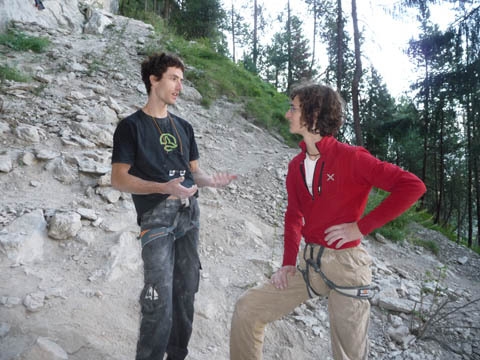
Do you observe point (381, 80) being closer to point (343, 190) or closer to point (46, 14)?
point (46, 14)

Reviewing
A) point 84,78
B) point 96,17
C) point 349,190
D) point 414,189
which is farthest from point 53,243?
point 96,17

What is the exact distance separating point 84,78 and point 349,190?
7.75 metres

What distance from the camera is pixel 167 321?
7.06 ft

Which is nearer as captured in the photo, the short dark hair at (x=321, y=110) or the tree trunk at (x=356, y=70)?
the short dark hair at (x=321, y=110)

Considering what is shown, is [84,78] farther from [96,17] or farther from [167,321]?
[167,321]

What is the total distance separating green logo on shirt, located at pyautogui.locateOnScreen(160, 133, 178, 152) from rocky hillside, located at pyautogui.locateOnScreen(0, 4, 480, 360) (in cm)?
Answer: 177

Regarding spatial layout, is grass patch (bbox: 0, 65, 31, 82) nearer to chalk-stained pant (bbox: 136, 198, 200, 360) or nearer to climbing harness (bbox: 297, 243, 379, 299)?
chalk-stained pant (bbox: 136, 198, 200, 360)

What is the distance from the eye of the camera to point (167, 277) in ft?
7.14

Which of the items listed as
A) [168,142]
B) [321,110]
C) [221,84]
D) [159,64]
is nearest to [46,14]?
[221,84]

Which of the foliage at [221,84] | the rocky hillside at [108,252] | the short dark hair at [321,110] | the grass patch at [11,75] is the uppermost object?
the foliage at [221,84]

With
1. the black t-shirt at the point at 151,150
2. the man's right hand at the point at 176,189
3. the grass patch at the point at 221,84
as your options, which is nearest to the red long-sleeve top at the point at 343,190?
the man's right hand at the point at 176,189

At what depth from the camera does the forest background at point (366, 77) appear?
8.05 m

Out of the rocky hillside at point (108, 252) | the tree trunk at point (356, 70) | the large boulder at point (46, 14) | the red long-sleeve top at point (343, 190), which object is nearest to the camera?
the red long-sleeve top at point (343, 190)

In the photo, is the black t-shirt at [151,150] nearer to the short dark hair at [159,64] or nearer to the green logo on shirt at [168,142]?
the green logo on shirt at [168,142]
